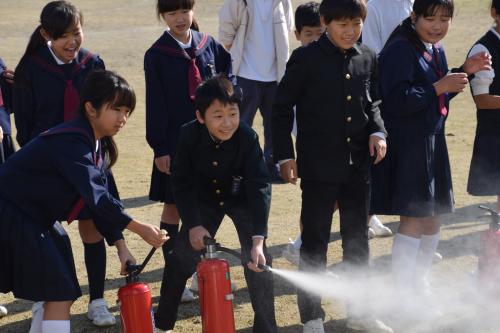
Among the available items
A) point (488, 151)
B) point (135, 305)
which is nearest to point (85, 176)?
point (135, 305)

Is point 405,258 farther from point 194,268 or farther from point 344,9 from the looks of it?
point 344,9

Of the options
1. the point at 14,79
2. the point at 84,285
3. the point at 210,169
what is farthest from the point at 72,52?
the point at 84,285

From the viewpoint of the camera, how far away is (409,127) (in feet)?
16.5

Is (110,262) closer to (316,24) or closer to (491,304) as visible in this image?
(316,24)

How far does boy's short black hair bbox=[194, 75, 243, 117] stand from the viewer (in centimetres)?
433

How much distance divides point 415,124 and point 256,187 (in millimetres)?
1121

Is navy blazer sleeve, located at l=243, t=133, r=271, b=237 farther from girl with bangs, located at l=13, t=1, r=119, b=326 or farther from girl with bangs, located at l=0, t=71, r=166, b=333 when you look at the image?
girl with bangs, located at l=13, t=1, r=119, b=326

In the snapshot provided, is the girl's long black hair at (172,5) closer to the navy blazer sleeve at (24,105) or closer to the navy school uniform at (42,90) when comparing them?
the navy school uniform at (42,90)

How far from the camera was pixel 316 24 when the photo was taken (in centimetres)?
604

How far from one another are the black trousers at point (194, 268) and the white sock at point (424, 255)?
3.68 feet

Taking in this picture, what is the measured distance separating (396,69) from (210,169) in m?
1.25

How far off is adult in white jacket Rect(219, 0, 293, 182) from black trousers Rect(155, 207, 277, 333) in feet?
9.65

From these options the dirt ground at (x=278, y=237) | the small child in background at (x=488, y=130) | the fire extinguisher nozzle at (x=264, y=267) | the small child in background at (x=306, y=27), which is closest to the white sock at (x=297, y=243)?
the small child in background at (x=306, y=27)

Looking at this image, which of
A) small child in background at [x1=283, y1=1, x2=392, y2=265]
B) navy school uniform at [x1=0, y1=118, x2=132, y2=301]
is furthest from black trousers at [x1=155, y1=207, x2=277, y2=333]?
small child in background at [x1=283, y1=1, x2=392, y2=265]
